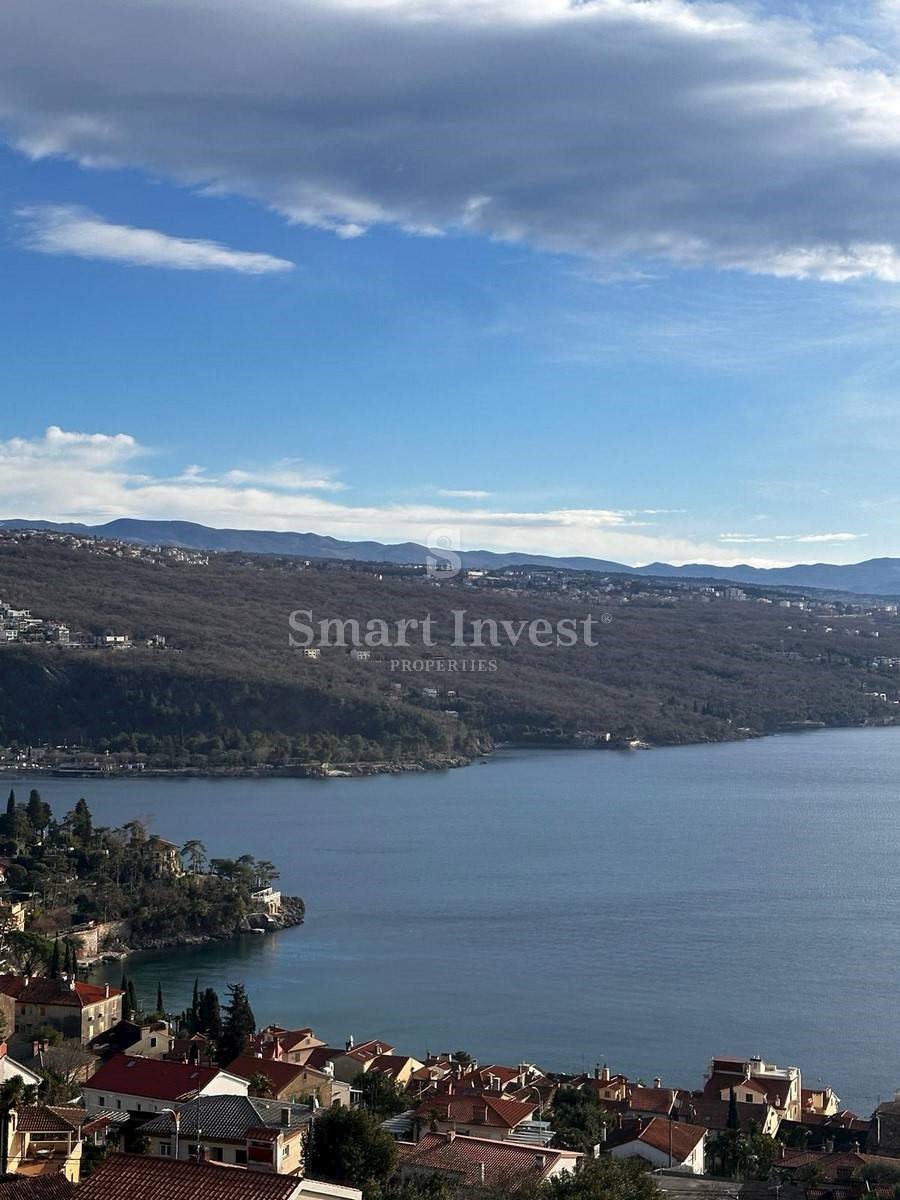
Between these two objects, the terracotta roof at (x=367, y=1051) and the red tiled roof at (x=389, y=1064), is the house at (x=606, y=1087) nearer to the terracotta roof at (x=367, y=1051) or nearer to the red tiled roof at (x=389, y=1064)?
the red tiled roof at (x=389, y=1064)

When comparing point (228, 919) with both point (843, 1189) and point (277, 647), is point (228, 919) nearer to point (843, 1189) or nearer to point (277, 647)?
point (843, 1189)

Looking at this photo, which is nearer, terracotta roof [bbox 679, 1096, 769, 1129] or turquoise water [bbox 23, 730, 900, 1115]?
terracotta roof [bbox 679, 1096, 769, 1129]

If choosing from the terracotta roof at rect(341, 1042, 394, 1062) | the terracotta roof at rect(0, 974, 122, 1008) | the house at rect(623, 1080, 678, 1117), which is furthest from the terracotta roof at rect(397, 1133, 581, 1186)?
the terracotta roof at rect(0, 974, 122, 1008)

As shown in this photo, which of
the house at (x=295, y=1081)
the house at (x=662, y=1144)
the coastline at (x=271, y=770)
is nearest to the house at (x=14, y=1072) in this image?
the house at (x=295, y=1081)

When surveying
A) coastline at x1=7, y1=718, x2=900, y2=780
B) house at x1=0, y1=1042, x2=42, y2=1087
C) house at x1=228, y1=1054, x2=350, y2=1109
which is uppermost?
house at x1=0, y1=1042, x2=42, y2=1087

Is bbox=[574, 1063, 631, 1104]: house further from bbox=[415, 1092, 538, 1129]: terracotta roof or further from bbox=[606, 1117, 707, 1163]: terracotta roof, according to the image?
bbox=[415, 1092, 538, 1129]: terracotta roof

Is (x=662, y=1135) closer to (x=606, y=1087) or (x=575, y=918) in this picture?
(x=606, y=1087)
